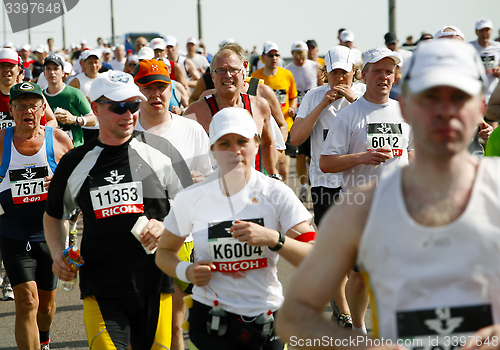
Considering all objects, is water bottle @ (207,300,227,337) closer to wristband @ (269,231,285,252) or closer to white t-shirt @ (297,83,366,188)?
wristband @ (269,231,285,252)

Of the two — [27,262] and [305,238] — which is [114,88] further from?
[27,262]

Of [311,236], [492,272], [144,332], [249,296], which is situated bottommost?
[144,332]

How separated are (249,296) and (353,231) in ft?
4.41

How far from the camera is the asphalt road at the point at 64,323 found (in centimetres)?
516

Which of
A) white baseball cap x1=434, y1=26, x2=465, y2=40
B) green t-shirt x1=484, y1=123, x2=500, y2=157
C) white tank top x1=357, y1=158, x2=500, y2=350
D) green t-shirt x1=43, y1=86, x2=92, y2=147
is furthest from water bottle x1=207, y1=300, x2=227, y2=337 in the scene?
green t-shirt x1=43, y1=86, x2=92, y2=147

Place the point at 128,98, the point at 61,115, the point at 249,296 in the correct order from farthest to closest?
the point at 61,115, the point at 128,98, the point at 249,296

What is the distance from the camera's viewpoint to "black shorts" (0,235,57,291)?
15.3 feet

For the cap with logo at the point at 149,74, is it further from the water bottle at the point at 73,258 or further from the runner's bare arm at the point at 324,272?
the runner's bare arm at the point at 324,272

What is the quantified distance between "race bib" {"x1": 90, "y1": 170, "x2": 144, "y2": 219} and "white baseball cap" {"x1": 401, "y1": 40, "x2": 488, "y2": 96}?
2.22 meters

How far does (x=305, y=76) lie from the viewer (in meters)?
12.5

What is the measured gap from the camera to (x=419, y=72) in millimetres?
1631

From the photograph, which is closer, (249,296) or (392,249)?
(392,249)

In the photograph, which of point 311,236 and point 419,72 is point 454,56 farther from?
Result: point 311,236

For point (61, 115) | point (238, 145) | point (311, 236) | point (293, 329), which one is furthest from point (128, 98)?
point (61, 115)
